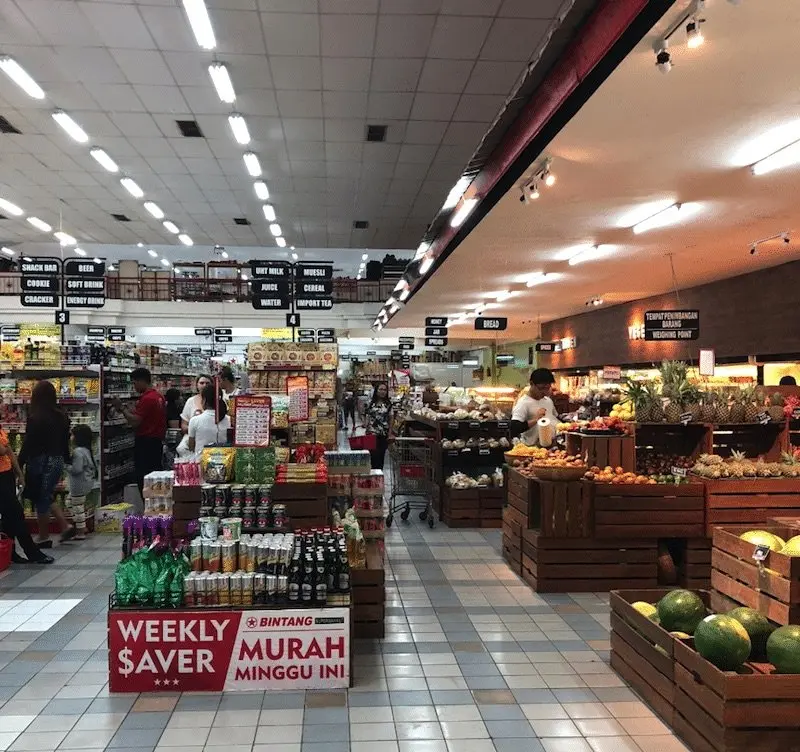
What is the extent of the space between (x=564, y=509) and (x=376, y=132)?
5.05 metres

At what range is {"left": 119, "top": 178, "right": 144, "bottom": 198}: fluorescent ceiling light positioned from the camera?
415 inches

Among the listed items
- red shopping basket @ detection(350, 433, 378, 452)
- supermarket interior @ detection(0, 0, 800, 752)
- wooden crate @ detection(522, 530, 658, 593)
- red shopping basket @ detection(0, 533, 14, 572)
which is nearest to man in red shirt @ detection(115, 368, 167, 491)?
supermarket interior @ detection(0, 0, 800, 752)

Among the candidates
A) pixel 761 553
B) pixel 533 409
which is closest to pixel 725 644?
pixel 761 553

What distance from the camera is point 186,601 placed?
13.3ft

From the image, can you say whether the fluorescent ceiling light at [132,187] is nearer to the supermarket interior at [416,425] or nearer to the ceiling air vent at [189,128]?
the supermarket interior at [416,425]

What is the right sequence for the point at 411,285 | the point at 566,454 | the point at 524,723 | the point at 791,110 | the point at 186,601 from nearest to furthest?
1. the point at 524,723
2. the point at 186,601
3. the point at 791,110
4. the point at 566,454
5. the point at 411,285

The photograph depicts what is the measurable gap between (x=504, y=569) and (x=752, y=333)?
20.7 ft

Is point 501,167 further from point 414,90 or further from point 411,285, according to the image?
point 411,285

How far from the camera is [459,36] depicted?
648 centimetres

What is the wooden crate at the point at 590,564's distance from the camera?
6074 mm

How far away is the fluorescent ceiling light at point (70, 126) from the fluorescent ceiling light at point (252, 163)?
1.91 m

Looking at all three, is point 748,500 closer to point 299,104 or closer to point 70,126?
point 299,104

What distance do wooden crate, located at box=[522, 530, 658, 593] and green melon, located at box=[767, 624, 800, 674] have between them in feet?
8.89

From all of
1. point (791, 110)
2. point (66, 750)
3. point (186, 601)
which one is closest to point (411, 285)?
point (791, 110)
